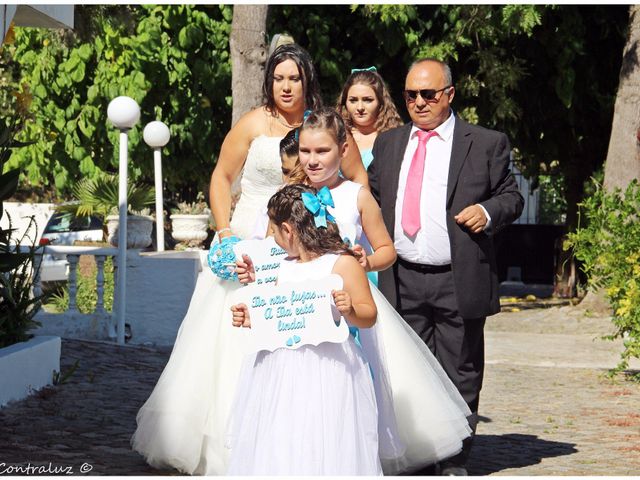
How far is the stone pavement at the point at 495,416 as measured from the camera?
6.64 metres

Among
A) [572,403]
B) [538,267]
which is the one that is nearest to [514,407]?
[572,403]

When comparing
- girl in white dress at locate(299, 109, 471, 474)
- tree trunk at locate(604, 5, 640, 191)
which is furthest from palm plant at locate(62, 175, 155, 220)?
girl in white dress at locate(299, 109, 471, 474)

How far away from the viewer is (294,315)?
4.91m

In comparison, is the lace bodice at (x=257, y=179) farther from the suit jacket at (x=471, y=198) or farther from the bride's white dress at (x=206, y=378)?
the suit jacket at (x=471, y=198)

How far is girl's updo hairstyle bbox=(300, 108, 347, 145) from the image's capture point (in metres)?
5.37

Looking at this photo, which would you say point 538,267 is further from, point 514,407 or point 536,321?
point 514,407

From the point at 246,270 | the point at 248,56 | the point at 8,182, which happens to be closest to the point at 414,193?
the point at 246,270

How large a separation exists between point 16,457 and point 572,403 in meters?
4.71

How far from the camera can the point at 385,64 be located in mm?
20812

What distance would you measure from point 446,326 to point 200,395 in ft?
4.48

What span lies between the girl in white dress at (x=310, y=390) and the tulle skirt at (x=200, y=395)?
1047mm

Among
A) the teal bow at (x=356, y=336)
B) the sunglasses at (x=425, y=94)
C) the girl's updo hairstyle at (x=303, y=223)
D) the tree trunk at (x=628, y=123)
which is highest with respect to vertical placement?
the tree trunk at (x=628, y=123)

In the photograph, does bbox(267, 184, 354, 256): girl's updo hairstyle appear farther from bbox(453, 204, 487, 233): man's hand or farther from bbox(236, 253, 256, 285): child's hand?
bbox(453, 204, 487, 233): man's hand

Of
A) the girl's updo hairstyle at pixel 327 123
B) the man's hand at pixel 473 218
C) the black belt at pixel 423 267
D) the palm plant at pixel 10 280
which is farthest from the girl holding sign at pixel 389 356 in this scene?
the palm plant at pixel 10 280
